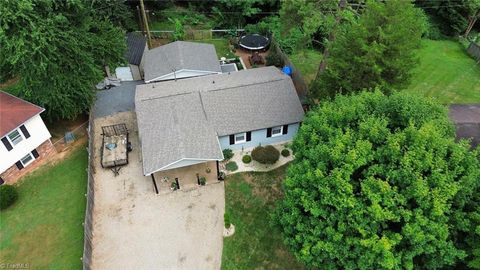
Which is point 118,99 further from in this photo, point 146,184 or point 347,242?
point 347,242

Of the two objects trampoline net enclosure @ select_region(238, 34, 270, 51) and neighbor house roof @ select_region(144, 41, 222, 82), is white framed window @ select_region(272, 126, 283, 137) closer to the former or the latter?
neighbor house roof @ select_region(144, 41, 222, 82)

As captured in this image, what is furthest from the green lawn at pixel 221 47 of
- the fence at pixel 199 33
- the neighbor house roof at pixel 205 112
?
the neighbor house roof at pixel 205 112

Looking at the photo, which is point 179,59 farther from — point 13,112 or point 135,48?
point 13,112

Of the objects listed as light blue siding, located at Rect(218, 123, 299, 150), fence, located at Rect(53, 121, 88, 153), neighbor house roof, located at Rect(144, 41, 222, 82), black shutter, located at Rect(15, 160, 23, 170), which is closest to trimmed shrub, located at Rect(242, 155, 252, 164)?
light blue siding, located at Rect(218, 123, 299, 150)

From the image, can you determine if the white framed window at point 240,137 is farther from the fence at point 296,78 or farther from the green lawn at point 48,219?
the green lawn at point 48,219

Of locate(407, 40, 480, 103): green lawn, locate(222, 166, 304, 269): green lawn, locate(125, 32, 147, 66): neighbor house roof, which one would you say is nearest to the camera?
locate(222, 166, 304, 269): green lawn

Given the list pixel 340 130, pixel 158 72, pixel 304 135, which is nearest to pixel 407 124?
pixel 340 130
